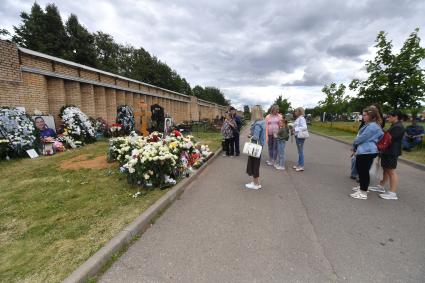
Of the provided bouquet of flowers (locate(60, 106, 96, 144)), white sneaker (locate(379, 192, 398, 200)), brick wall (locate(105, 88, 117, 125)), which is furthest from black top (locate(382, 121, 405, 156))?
brick wall (locate(105, 88, 117, 125))

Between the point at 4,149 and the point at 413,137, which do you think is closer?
the point at 4,149

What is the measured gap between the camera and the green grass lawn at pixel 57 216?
258cm

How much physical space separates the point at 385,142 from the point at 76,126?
37.7ft

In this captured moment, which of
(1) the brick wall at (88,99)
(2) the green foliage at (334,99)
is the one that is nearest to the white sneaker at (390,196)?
(1) the brick wall at (88,99)

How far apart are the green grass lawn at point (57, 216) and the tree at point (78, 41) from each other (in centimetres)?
3617

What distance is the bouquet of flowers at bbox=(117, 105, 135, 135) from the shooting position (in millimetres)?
14625

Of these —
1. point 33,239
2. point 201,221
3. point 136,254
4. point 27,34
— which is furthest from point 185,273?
point 27,34

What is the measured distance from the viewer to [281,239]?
317 centimetres

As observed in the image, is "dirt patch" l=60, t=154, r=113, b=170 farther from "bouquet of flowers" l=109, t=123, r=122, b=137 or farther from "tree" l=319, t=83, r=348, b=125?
"tree" l=319, t=83, r=348, b=125

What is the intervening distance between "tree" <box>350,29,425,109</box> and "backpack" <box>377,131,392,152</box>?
10.1 metres

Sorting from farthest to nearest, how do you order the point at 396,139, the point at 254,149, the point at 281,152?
the point at 281,152 < the point at 254,149 < the point at 396,139

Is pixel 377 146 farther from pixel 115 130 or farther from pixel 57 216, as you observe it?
pixel 115 130

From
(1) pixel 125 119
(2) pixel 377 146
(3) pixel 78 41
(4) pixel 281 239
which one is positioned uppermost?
(3) pixel 78 41

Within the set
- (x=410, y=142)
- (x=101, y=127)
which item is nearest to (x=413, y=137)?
(x=410, y=142)
